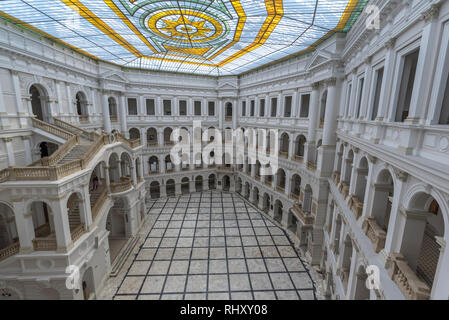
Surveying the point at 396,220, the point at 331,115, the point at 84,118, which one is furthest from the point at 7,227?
the point at 331,115

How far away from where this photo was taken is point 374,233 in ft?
23.1

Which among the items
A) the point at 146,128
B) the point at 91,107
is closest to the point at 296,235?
the point at 146,128

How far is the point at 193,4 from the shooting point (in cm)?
1101

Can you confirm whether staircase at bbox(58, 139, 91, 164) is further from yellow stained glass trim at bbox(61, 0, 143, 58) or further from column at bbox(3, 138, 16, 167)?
yellow stained glass trim at bbox(61, 0, 143, 58)

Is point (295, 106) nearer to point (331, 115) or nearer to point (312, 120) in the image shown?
point (312, 120)

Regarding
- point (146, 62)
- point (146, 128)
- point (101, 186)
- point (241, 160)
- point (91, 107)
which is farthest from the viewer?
point (241, 160)

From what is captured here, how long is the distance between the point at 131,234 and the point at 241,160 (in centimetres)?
1425

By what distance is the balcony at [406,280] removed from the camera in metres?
4.72

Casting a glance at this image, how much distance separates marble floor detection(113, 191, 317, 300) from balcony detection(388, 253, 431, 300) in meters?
8.34

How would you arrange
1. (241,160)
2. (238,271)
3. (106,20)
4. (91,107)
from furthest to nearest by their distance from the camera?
Result: (241,160) → (91,107) → (238,271) → (106,20)

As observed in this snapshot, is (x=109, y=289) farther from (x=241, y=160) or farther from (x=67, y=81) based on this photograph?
(x=241, y=160)

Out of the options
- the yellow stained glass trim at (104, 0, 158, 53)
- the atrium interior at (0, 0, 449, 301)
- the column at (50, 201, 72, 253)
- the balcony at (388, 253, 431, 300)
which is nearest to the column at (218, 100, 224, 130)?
the atrium interior at (0, 0, 449, 301)

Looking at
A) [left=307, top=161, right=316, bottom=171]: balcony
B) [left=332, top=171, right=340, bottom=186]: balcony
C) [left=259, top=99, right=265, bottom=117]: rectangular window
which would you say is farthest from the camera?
[left=259, top=99, right=265, bottom=117]: rectangular window

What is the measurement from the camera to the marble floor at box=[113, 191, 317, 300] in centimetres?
1302
